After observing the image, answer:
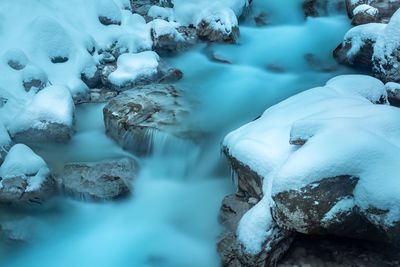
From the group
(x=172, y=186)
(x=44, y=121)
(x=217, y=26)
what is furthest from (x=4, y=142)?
(x=217, y=26)

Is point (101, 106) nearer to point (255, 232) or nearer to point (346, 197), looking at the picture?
point (255, 232)

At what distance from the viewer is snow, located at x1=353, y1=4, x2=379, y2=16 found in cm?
795

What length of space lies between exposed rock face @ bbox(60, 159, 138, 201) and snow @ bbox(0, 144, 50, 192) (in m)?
0.26

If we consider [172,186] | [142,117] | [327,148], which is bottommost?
[172,186]

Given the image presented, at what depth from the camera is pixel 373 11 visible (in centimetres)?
795

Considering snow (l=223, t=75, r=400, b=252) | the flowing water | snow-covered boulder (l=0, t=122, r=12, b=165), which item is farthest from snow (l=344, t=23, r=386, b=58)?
snow-covered boulder (l=0, t=122, r=12, b=165)

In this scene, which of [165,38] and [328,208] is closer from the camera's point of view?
[328,208]

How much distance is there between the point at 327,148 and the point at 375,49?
379 cm

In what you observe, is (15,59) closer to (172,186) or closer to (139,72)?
(139,72)

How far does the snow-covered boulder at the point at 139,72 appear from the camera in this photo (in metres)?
6.55

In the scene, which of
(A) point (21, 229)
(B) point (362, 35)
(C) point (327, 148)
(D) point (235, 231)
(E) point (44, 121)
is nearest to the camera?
(C) point (327, 148)

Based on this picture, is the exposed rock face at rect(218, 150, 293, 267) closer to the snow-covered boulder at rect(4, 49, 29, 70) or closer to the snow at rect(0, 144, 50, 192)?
the snow at rect(0, 144, 50, 192)

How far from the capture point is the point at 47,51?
6.60 m

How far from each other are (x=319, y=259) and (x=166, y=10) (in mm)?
6520
